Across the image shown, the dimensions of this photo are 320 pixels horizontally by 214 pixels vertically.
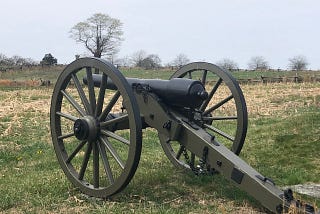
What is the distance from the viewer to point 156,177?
7.32m

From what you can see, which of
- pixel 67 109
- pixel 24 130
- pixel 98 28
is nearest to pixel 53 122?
pixel 24 130

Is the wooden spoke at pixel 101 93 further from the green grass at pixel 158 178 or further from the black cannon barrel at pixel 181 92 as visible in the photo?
the green grass at pixel 158 178

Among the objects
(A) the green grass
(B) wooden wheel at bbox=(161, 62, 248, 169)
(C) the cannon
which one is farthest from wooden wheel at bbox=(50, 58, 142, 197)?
(B) wooden wheel at bbox=(161, 62, 248, 169)

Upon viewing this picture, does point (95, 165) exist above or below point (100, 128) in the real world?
below

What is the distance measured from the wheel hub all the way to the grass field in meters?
0.86

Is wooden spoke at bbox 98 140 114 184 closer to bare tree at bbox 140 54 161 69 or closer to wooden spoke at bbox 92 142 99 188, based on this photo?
wooden spoke at bbox 92 142 99 188

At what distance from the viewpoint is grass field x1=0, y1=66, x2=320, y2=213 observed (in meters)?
5.93

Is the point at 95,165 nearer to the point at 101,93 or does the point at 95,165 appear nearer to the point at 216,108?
the point at 101,93

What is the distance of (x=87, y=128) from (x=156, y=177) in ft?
5.49

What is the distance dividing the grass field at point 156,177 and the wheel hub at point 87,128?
2.83 feet

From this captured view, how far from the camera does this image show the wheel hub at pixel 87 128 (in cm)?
623

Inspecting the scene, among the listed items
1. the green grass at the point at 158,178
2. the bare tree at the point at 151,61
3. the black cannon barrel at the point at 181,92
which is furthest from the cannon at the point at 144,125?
the bare tree at the point at 151,61

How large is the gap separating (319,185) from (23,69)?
52.5m

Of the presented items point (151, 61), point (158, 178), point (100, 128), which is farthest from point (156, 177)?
point (151, 61)
